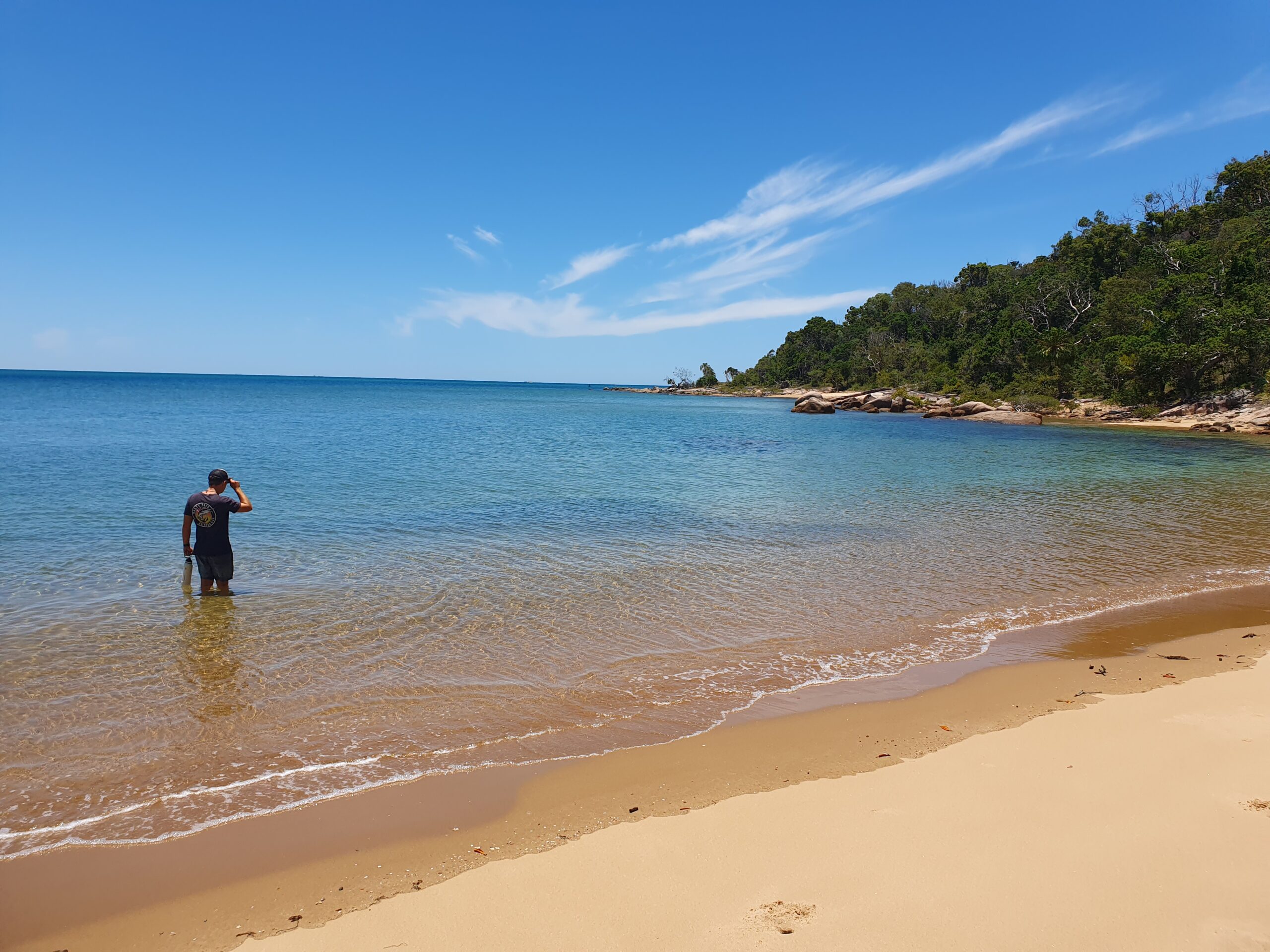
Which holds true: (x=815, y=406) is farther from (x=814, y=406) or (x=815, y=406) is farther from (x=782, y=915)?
(x=782, y=915)

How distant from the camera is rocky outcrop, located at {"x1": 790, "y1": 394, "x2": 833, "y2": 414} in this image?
2852 inches

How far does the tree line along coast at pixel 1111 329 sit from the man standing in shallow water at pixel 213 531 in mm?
55070

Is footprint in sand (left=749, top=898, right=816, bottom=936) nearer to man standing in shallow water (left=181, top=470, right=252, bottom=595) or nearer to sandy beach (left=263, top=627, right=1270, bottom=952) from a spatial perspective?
sandy beach (left=263, top=627, right=1270, bottom=952)

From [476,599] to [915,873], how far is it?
7.10 metres

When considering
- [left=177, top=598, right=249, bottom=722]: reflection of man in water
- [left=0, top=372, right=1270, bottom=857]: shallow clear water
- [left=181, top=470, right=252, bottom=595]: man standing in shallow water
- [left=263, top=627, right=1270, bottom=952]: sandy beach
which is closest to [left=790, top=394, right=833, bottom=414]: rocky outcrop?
[left=0, top=372, right=1270, bottom=857]: shallow clear water

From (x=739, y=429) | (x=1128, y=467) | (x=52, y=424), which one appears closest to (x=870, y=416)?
(x=739, y=429)

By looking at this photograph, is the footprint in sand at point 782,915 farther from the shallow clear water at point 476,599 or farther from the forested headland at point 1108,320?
the forested headland at point 1108,320

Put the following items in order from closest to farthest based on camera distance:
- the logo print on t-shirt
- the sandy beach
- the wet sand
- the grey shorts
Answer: the sandy beach → the wet sand → the logo print on t-shirt → the grey shorts

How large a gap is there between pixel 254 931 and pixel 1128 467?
3170 centimetres

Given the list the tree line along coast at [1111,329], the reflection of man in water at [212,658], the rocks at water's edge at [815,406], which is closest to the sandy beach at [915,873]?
the reflection of man in water at [212,658]

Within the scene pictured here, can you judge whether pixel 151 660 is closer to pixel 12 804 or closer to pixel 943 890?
pixel 12 804

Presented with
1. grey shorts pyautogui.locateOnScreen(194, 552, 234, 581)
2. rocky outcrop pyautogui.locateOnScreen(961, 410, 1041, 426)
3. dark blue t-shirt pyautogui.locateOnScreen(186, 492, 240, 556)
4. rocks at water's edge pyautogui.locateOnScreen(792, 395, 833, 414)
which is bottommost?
grey shorts pyautogui.locateOnScreen(194, 552, 234, 581)

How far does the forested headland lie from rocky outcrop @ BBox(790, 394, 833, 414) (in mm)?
13237

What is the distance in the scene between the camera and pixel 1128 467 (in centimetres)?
2703
